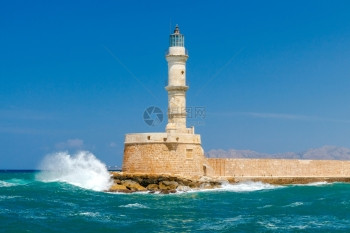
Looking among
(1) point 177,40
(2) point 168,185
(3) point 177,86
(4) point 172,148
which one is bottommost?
(2) point 168,185

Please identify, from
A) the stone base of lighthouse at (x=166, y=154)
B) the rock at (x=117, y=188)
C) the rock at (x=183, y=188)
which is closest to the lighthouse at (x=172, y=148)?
the stone base of lighthouse at (x=166, y=154)

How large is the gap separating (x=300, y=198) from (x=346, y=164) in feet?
41.8

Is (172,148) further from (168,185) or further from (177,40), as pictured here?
(177,40)

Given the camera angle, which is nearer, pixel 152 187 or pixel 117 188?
pixel 152 187

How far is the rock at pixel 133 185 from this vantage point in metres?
26.1

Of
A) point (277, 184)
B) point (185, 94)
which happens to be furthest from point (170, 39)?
point (277, 184)

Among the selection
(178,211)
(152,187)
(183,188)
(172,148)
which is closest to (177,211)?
(178,211)

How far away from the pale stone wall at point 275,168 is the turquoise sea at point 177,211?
3.63 metres

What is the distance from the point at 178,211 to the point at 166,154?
8.35 meters

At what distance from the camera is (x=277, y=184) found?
30.4 metres

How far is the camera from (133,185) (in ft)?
86.5

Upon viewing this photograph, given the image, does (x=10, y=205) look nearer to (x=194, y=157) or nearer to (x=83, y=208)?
(x=83, y=208)

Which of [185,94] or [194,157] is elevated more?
[185,94]

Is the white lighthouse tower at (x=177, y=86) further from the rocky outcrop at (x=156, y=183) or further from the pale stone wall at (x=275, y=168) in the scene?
the rocky outcrop at (x=156, y=183)
